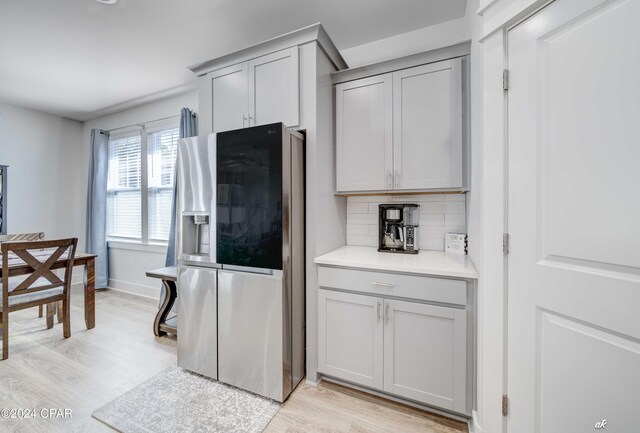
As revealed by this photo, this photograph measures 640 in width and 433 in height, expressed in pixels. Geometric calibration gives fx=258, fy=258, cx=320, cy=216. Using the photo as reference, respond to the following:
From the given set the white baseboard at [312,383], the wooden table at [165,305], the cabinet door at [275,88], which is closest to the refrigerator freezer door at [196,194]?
the cabinet door at [275,88]

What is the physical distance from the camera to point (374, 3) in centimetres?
197

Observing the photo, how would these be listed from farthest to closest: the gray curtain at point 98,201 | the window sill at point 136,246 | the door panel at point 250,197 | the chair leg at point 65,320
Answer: the gray curtain at point 98,201, the window sill at point 136,246, the chair leg at point 65,320, the door panel at point 250,197

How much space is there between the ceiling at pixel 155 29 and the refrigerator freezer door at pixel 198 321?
81.6 inches

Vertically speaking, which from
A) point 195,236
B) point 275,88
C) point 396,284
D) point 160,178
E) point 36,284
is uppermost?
point 275,88

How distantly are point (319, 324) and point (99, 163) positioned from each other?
460 cm

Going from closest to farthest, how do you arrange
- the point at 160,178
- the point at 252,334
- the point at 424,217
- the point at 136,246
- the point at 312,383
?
the point at 252,334
the point at 312,383
the point at 424,217
the point at 160,178
the point at 136,246

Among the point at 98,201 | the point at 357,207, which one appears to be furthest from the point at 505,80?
the point at 98,201

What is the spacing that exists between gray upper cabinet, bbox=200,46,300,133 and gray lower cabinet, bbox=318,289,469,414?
1.41 m

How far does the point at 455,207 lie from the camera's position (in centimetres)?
212

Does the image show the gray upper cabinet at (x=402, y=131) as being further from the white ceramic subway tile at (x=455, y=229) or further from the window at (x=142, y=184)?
the window at (x=142, y=184)

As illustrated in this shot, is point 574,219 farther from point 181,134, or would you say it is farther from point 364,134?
point 181,134

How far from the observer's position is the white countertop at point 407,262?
152cm

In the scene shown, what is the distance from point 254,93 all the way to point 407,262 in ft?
5.72

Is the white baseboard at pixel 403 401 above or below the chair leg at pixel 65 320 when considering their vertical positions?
below
